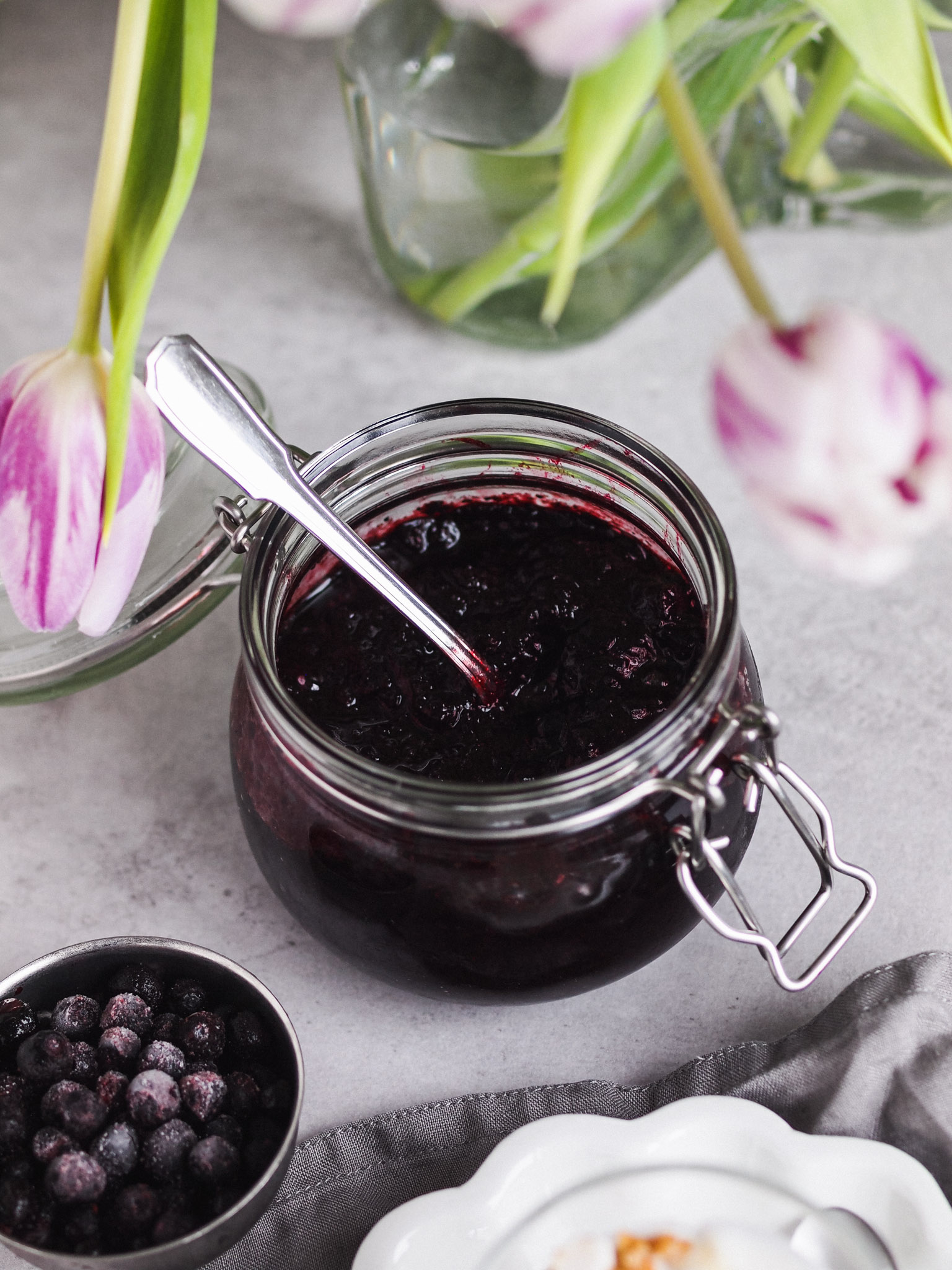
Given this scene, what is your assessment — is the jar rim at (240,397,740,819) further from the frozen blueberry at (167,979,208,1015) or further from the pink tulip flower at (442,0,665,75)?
the pink tulip flower at (442,0,665,75)

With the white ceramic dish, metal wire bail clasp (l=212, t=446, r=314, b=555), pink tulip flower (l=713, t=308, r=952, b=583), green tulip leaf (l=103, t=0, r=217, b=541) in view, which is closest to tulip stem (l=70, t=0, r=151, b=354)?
green tulip leaf (l=103, t=0, r=217, b=541)

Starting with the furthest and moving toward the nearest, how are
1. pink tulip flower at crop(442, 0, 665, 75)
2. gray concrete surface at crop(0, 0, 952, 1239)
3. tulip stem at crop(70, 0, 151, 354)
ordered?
gray concrete surface at crop(0, 0, 952, 1239) → tulip stem at crop(70, 0, 151, 354) → pink tulip flower at crop(442, 0, 665, 75)

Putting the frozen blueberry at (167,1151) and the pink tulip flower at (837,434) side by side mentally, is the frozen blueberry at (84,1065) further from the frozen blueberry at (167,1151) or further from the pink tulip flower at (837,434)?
the pink tulip flower at (837,434)

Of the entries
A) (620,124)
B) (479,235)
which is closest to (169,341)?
(620,124)

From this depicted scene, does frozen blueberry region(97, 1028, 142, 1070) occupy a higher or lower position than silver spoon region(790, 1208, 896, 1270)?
higher

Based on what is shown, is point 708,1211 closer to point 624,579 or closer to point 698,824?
point 698,824

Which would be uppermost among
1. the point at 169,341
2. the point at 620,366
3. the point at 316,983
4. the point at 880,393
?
the point at 880,393

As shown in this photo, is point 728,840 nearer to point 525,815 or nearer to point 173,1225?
point 525,815
